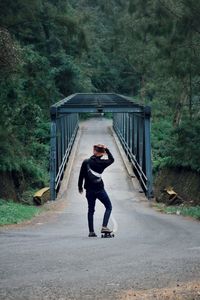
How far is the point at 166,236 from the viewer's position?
10.6 m

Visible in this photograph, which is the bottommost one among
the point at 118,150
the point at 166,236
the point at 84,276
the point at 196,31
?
the point at 118,150

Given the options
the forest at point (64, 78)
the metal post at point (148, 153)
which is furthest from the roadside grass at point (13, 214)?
the metal post at point (148, 153)

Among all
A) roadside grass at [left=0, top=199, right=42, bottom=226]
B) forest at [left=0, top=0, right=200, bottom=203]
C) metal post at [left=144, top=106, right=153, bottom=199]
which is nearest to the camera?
roadside grass at [left=0, top=199, right=42, bottom=226]

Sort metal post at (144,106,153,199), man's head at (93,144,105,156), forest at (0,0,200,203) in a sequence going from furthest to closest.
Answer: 1. metal post at (144,106,153,199)
2. forest at (0,0,200,203)
3. man's head at (93,144,105,156)

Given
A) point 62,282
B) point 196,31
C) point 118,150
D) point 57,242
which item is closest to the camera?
point 62,282

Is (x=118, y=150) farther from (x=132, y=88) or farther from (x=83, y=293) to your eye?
(x=132, y=88)

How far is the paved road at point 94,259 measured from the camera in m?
6.04

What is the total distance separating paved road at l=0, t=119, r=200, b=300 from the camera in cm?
604

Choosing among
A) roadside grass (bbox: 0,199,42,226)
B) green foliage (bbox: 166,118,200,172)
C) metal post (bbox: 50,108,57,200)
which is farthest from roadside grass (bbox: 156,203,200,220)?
metal post (bbox: 50,108,57,200)

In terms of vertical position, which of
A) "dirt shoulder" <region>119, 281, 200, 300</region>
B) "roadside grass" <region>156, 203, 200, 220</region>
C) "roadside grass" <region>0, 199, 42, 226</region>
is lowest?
"roadside grass" <region>156, 203, 200, 220</region>

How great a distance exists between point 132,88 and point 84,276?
242ft

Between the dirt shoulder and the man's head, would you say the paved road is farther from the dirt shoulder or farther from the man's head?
the man's head

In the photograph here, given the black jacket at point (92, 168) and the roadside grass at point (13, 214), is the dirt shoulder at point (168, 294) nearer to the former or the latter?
the black jacket at point (92, 168)

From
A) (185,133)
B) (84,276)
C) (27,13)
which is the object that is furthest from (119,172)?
Result: (84,276)
